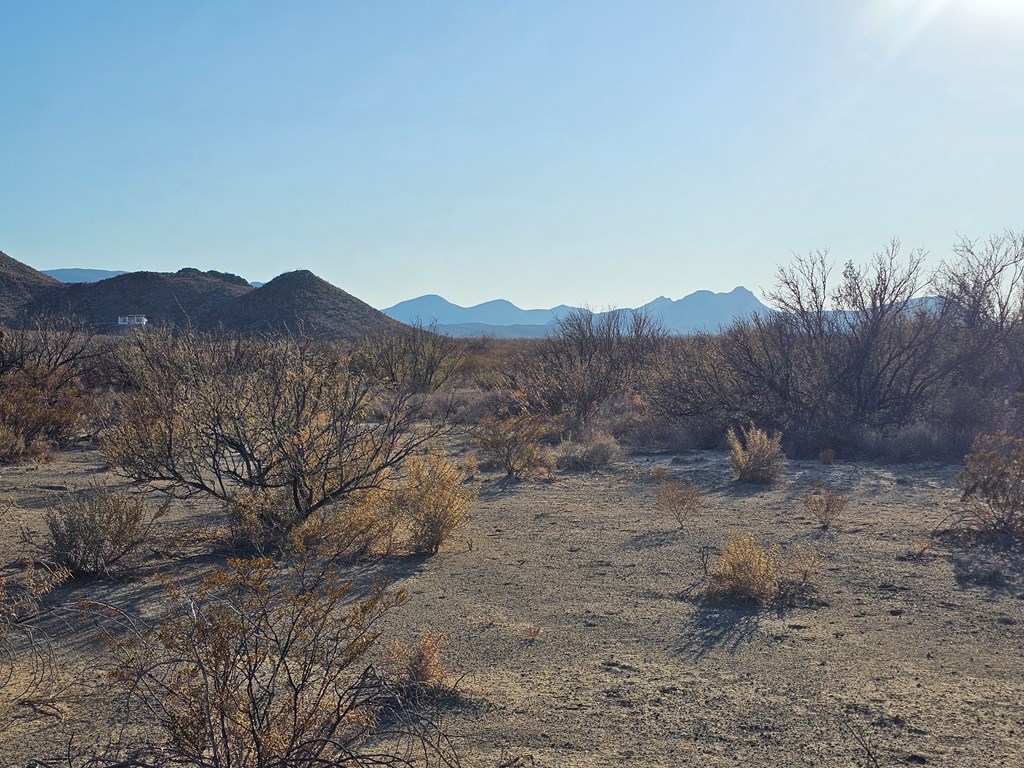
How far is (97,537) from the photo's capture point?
712 centimetres

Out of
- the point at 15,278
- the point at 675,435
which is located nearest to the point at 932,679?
the point at 675,435

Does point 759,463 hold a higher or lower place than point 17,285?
lower

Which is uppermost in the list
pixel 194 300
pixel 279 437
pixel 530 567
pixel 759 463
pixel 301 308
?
pixel 194 300

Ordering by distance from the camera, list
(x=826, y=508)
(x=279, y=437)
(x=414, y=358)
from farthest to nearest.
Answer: (x=414, y=358)
(x=826, y=508)
(x=279, y=437)

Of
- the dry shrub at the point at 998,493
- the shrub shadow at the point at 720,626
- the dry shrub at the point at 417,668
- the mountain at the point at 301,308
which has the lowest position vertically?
the shrub shadow at the point at 720,626

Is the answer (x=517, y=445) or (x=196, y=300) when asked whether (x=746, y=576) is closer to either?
(x=517, y=445)

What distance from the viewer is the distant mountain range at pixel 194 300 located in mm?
64812

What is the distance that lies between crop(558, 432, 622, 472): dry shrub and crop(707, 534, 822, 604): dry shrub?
7.12 m

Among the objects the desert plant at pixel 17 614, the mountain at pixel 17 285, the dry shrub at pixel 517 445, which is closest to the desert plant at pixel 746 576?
the desert plant at pixel 17 614

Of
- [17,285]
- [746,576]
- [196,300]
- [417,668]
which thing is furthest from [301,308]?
[417,668]

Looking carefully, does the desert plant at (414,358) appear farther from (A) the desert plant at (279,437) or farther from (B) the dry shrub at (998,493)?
(B) the dry shrub at (998,493)

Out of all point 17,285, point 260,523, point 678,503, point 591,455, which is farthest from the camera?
point 17,285

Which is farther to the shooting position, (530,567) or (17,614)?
(530,567)

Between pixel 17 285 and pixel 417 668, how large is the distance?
77.2m
